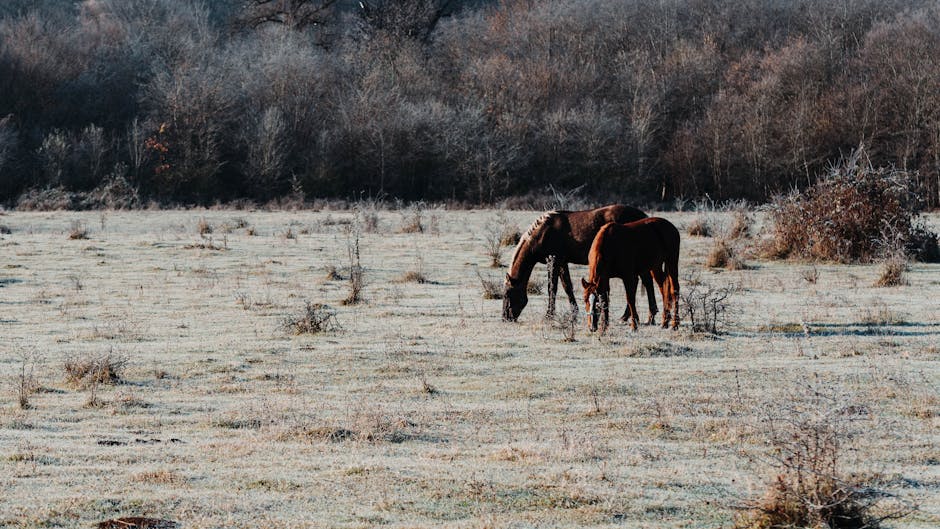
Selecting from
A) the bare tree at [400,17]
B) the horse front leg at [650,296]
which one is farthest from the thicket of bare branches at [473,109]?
the horse front leg at [650,296]

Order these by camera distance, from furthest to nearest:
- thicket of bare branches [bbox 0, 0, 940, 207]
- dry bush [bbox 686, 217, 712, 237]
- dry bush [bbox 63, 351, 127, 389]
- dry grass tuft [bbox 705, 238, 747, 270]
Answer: thicket of bare branches [bbox 0, 0, 940, 207]
dry bush [bbox 686, 217, 712, 237]
dry grass tuft [bbox 705, 238, 747, 270]
dry bush [bbox 63, 351, 127, 389]

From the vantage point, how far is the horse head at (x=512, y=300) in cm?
1650

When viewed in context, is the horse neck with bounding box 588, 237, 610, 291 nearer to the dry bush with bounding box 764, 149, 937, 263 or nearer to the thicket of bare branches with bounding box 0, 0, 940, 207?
the dry bush with bounding box 764, 149, 937, 263

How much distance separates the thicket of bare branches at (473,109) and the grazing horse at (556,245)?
33175 mm

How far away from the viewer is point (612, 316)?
17141 millimetres

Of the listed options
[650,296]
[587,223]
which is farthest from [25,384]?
[650,296]

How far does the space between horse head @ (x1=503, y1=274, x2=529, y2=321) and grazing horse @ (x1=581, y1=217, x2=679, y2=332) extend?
165cm

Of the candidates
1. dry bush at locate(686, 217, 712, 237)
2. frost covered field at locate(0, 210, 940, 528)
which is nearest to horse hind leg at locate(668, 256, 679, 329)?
frost covered field at locate(0, 210, 940, 528)

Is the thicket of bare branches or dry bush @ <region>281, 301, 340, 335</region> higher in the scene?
the thicket of bare branches

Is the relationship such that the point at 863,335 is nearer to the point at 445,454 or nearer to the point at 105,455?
the point at 445,454

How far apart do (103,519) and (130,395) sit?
4535 millimetres

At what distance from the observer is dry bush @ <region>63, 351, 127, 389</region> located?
38.6 feet

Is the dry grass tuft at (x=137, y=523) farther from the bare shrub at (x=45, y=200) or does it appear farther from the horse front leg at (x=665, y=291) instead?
the bare shrub at (x=45, y=200)

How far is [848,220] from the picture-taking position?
25.2 metres
